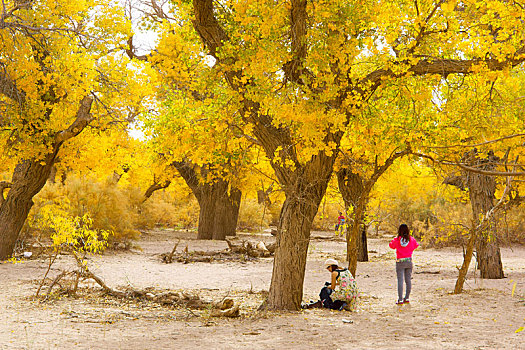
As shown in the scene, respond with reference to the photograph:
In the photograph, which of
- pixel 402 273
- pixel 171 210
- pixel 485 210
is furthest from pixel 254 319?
pixel 171 210

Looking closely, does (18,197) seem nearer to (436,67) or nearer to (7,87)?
(7,87)

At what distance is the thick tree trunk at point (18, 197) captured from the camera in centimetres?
1284

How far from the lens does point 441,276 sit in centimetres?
1255

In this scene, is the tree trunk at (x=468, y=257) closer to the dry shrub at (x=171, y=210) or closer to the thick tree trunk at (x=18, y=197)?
the thick tree trunk at (x=18, y=197)

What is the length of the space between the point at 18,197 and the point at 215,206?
10440 millimetres

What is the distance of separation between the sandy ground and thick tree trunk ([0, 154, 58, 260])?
1.10m

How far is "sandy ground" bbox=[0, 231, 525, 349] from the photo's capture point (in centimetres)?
564

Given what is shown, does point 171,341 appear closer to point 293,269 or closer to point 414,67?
point 293,269

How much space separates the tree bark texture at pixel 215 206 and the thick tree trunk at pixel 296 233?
14.2 meters

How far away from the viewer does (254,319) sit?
23.0 ft

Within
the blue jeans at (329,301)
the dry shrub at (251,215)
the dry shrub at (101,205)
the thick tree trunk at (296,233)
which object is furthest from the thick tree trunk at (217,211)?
the thick tree trunk at (296,233)

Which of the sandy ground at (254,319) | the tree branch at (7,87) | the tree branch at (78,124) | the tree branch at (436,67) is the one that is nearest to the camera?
the sandy ground at (254,319)

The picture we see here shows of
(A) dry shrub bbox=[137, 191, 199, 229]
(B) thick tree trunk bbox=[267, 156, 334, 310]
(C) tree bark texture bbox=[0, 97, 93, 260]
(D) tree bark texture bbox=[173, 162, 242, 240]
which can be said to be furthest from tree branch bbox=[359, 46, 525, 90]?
(A) dry shrub bbox=[137, 191, 199, 229]

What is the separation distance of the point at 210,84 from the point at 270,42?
1.60 meters
